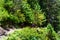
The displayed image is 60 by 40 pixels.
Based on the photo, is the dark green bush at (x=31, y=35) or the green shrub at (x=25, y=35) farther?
the dark green bush at (x=31, y=35)

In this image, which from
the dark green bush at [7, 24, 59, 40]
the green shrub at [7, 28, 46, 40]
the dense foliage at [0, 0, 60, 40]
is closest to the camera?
the green shrub at [7, 28, 46, 40]

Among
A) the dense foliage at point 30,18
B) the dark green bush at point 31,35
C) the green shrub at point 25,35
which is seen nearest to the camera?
the green shrub at point 25,35

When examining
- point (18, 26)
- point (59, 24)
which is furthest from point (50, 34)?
point (59, 24)

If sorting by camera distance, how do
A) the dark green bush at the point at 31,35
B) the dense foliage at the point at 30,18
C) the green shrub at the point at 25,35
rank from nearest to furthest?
the green shrub at the point at 25,35, the dark green bush at the point at 31,35, the dense foliage at the point at 30,18

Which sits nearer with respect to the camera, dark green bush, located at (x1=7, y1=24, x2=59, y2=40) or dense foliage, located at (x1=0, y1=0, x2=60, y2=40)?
dark green bush, located at (x1=7, y1=24, x2=59, y2=40)

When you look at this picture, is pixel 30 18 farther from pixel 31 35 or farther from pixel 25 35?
pixel 25 35

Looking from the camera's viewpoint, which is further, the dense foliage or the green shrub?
the dense foliage

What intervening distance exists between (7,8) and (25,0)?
13.8 ft

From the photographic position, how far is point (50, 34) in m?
20.7

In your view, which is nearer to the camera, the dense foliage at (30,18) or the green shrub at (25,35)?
the green shrub at (25,35)

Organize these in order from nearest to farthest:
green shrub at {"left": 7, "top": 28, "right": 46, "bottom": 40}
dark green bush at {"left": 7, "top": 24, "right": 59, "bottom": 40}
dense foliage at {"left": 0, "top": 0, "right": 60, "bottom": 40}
A: green shrub at {"left": 7, "top": 28, "right": 46, "bottom": 40}
dark green bush at {"left": 7, "top": 24, "right": 59, "bottom": 40}
dense foliage at {"left": 0, "top": 0, "right": 60, "bottom": 40}

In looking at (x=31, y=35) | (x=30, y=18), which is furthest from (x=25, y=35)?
(x=30, y=18)

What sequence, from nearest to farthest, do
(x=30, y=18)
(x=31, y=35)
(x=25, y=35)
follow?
(x=25, y=35)
(x=31, y=35)
(x=30, y=18)

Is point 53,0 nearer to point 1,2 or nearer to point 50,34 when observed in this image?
point 1,2
